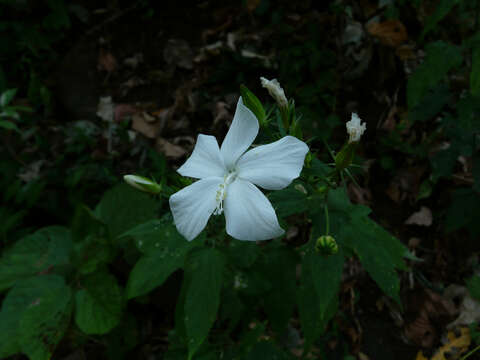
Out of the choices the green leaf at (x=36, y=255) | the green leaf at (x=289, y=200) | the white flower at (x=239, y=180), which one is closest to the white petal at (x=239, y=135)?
the white flower at (x=239, y=180)

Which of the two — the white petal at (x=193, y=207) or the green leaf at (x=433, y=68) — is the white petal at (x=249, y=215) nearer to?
the white petal at (x=193, y=207)

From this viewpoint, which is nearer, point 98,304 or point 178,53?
point 98,304

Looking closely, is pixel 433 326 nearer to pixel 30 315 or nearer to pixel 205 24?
pixel 30 315

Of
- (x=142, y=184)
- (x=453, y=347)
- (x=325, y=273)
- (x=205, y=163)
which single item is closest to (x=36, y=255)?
(x=142, y=184)

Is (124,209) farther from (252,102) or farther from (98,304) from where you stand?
(252,102)

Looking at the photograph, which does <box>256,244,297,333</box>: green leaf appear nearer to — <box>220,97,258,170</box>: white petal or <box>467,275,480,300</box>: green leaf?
<box>220,97,258,170</box>: white petal

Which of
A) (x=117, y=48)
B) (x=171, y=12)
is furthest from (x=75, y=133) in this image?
(x=171, y=12)
